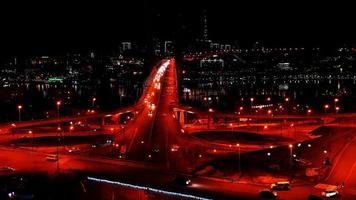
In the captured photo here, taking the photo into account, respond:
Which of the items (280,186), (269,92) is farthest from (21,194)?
(269,92)

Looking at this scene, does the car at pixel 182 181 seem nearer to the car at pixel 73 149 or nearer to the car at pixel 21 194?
the car at pixel 21 194

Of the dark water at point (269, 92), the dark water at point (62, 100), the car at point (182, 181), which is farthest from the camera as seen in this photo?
the dark water at point (269, 92)

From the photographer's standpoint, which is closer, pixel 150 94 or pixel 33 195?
pixel 33 195

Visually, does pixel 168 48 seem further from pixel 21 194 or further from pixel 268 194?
pixel 268 194

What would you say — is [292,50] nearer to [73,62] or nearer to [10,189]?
[73,62]

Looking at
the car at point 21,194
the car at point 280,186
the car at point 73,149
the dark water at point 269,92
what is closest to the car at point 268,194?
the car at point 280,186

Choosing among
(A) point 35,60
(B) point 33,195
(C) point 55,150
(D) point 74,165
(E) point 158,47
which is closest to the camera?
(B) point 33,195

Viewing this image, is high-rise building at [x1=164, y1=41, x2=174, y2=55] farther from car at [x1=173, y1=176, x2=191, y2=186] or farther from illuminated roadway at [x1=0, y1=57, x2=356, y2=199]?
car at [x1=173, y1=176, x2=191, y2=186]

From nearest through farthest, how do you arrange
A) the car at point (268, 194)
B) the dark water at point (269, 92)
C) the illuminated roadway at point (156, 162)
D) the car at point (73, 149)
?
1. the car at point (268, 194)
2. the illuminated roadway at point (156, 162)
3. the car at point (73, 149)
4. the dark water at point (269, 92)

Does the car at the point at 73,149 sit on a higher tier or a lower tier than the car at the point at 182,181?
lower

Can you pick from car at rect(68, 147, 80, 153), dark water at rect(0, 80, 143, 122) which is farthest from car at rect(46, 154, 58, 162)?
dark water at rect(0, 80, 143, 122)

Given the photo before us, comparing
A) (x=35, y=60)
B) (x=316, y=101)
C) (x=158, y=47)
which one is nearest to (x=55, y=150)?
(x=316, y=101)
